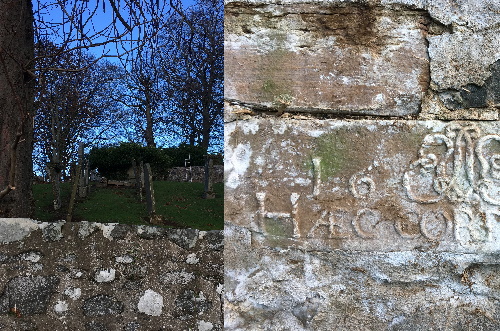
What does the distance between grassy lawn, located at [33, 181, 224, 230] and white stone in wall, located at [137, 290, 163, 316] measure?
5801 millimetres

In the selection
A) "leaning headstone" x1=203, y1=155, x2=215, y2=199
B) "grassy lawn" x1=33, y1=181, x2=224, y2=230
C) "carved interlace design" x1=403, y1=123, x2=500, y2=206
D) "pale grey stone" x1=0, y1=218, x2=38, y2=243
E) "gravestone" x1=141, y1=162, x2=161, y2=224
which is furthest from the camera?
"leaning headstone" x1=203, y1=155, x2=215, y2=199

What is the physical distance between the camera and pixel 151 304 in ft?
10.1

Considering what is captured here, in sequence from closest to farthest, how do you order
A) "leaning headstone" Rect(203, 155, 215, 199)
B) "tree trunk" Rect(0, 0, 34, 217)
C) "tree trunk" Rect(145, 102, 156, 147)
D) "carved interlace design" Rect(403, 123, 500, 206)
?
"carved interlace design" Rect(403, 123, 500, 206), "tree trunk" Rect(0, 0, 34, 217), "leaning headstone" Rect(203, 155, 215, 199), "tree trunk" Rect(145, 102, 156, 147)

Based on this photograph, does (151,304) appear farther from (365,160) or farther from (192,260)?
(365,160)

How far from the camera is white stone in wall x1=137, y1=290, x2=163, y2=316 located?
3.06m

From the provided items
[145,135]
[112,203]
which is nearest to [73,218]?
[112,203]

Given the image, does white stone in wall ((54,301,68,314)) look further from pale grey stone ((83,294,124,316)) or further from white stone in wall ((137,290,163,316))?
white stone in wall ((137,290,163,316))

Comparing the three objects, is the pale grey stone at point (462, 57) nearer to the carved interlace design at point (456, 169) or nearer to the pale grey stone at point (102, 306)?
the carved interlace design at point (456, 169)

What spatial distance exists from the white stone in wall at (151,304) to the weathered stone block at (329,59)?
203 cm

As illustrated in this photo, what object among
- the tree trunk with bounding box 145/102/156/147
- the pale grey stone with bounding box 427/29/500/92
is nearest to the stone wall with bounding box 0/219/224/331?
the pale grey stone with bounding box 427/29/500/92

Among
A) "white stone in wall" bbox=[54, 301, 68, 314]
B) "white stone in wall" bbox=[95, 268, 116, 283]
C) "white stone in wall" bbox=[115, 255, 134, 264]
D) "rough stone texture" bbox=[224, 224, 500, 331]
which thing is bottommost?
"white stone in wall" bbox=[54, 301, 68, 314]

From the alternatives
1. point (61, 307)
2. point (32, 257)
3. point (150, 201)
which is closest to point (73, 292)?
point (61, 307)

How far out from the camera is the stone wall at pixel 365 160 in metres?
1.42

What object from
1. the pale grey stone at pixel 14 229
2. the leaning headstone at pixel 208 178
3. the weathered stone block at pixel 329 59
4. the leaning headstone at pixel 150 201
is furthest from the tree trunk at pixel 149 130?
the weathered stone block at pixel 329 59
